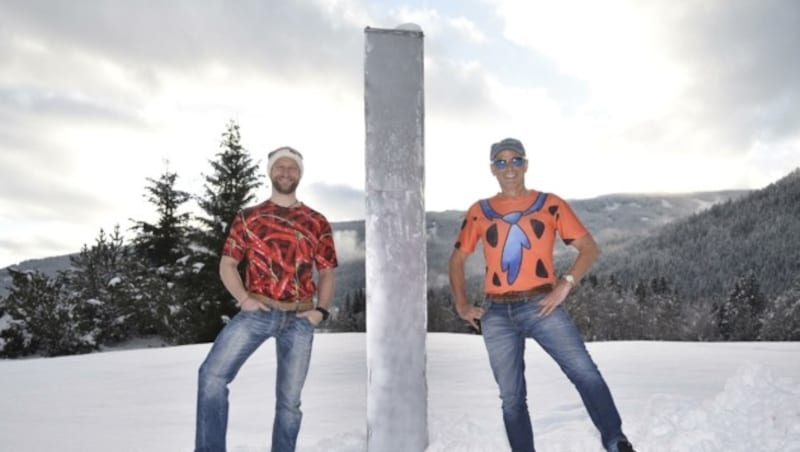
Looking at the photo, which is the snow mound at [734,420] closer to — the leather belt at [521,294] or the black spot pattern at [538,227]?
the leather belt at [521,294]

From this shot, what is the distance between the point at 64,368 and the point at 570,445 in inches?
317

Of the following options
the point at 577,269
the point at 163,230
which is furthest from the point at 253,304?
the point at 163,230

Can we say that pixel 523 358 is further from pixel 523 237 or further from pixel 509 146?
pixel 509 146

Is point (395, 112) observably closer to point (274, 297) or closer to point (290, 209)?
point (290, 209)

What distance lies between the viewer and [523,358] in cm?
315

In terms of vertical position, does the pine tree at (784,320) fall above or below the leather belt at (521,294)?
below

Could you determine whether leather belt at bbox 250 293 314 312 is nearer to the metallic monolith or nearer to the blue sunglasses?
the metallic monolith

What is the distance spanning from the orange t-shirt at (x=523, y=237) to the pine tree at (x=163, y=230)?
26.6 metres

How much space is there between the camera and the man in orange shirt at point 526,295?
10.2ft

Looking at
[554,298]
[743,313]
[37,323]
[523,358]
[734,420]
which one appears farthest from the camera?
[743,313]

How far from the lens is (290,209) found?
3373 millimetres

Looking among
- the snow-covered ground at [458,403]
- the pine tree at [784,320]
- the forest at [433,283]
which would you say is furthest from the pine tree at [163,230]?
the pine tree at [784,320]

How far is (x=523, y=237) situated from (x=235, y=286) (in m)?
1.52

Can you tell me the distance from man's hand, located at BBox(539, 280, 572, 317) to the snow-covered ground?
3.96 ft
